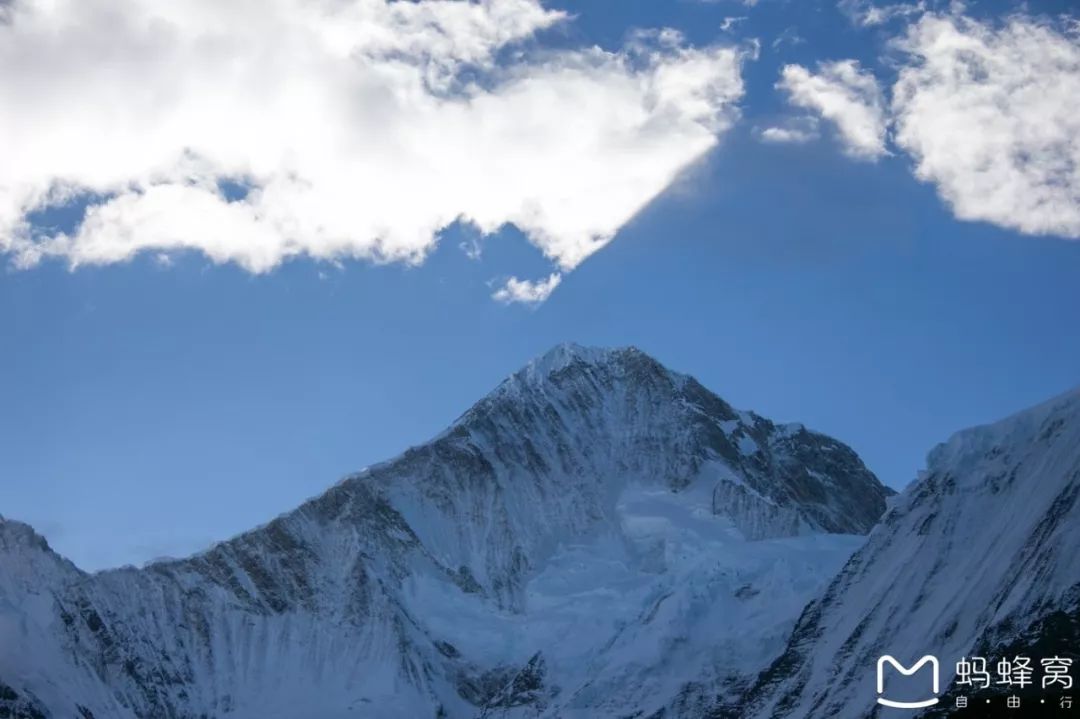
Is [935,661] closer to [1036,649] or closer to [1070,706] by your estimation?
[1036,649]

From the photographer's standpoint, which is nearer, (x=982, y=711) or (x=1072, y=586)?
(x=982, y=711)

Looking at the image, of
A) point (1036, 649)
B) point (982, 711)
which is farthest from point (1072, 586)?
point (982, 711)

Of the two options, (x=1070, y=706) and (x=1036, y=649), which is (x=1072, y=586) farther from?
(x=1070, y=706)

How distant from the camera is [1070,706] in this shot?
6988 inches

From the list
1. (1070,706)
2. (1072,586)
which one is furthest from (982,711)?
(1072,586)

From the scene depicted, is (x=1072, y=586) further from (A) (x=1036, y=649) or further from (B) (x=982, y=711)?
(B) (x=982, y=711)

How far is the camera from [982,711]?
7239 inches

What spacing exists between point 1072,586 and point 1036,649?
8.37 m

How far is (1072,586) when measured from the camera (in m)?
200

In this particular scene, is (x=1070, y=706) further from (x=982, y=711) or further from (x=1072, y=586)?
(x=1072, y=586)

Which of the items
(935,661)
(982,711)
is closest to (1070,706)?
(982,711)

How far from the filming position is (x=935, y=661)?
652 ft

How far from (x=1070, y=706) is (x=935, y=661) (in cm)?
2257

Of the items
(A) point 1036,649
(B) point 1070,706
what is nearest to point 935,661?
(A) point 1036,649
